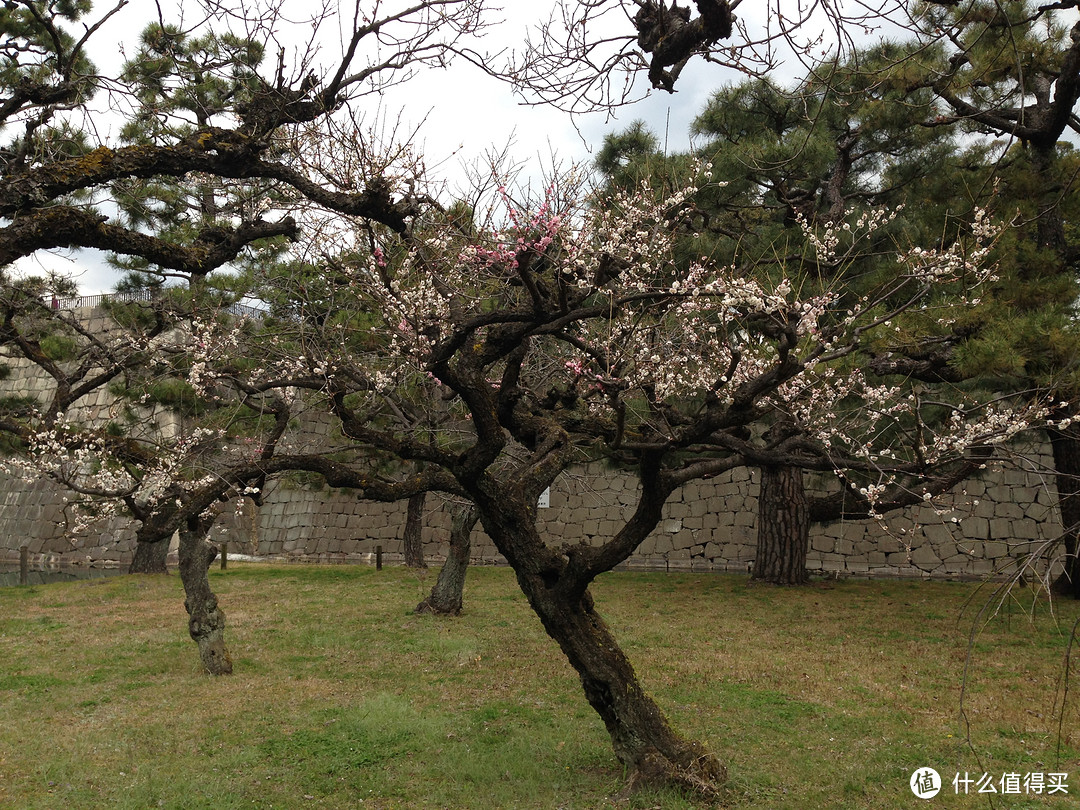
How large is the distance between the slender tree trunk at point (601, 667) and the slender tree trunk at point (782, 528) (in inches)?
291

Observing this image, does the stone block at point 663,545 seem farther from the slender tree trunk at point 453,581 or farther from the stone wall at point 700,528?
the slender tree trunk at point 453,581

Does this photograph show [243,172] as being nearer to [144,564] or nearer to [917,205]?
[917,205]

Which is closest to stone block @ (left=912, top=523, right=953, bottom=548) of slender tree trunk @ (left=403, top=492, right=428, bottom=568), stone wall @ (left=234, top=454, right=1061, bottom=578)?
stone wall @ (left=234, top=454, right=1061, bottom=578)

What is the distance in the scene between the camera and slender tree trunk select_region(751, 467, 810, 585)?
11.7 meters

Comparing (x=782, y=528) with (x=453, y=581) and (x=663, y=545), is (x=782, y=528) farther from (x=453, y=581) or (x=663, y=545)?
(x=453, y=581)

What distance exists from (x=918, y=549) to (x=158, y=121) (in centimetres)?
1308

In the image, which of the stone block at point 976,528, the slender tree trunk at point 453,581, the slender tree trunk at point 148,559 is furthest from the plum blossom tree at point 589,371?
the slender tree trunk at point 148,559

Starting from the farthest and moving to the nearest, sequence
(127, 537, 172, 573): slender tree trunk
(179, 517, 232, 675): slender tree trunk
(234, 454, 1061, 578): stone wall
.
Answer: (127, 537, 172, 573): slender tree trunk, (234, 454, 1061, 578): stone wall, (179, 517, 232, 675): slender tree trunk

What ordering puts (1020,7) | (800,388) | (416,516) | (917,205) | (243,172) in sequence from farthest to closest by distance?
(416,516) → (917,205) → (1020,7) → (800,388) → (243,172)

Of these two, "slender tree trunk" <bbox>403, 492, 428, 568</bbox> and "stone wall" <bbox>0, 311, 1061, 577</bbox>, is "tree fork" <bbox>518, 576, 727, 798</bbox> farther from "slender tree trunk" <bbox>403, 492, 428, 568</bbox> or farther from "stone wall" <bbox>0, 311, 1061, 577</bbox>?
"slender tree trunk" <bbox>403, 492, 428, 568</bbox>

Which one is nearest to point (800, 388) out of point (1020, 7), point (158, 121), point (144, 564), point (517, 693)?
point (517, 693)

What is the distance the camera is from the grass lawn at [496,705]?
184 inches

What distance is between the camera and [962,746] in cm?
504

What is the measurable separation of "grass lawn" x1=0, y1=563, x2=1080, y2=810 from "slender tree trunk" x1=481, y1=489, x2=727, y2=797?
0.66 feet
